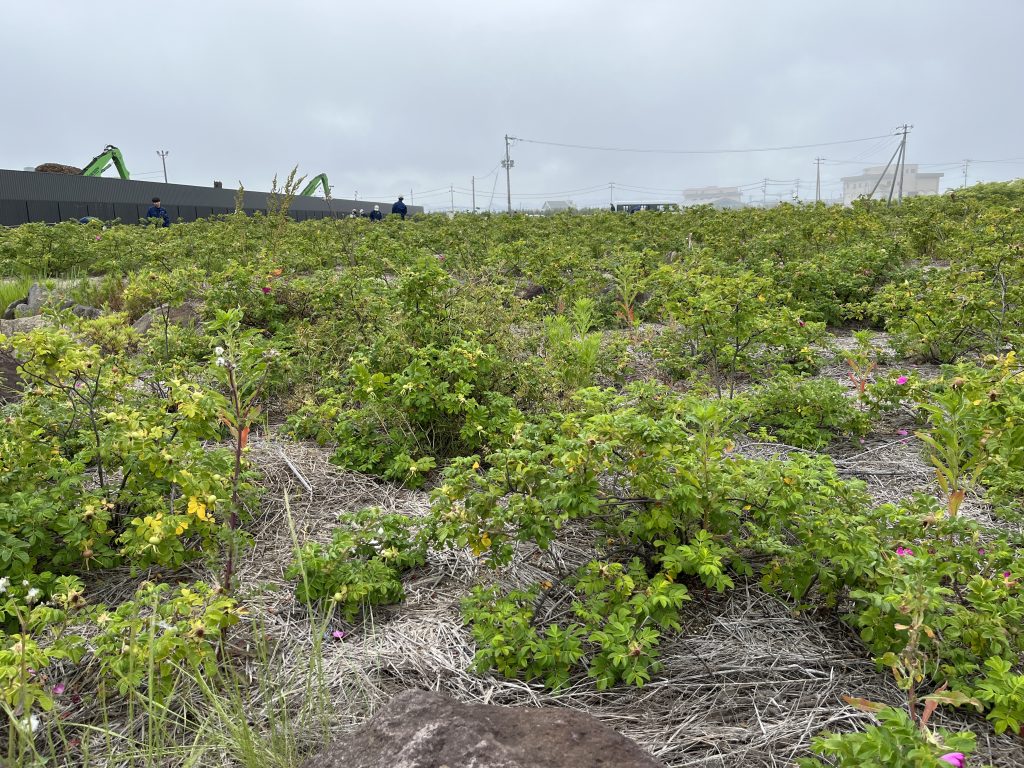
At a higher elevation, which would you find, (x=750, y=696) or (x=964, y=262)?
(x=964, y=262)

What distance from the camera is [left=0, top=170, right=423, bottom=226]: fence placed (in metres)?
18.1

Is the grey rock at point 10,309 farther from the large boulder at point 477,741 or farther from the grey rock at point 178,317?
the large boulder at point 477,741

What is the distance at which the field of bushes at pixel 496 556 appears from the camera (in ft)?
6.20

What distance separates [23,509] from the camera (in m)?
2.46

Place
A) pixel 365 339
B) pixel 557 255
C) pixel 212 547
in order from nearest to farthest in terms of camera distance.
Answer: pixel 212 547 → pixel 365 339 → pixel 557 255

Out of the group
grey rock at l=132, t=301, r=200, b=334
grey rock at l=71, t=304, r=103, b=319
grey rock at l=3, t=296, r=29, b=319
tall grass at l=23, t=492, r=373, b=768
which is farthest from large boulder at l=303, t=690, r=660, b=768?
grey rock at l=3, t=296, r=29, b=319

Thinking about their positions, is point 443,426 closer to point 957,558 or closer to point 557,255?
point 957,558

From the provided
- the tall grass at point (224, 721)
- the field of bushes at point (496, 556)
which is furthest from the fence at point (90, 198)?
the tall grass at point (224, 721)

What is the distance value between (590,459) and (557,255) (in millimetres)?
6385

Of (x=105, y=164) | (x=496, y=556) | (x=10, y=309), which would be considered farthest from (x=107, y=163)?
(x=496, y=556)

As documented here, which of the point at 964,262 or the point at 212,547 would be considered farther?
the point at 964,262

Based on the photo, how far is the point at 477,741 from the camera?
1563 millimetres

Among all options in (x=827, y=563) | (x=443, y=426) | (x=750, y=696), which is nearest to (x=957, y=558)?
(x=827, y=563)

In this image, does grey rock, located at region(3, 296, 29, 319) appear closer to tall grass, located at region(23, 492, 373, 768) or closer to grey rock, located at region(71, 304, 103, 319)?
grey rock, located at region(71, 304, 103, 319)
